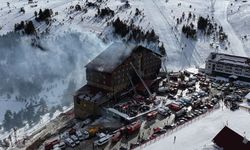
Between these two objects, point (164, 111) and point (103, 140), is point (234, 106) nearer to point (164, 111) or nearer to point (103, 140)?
point (164, 111)

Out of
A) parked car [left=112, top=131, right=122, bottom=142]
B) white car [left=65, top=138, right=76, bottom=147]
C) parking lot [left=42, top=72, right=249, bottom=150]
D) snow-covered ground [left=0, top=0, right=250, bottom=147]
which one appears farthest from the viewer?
snow-covered ground [left=0, top=0, right=250, bottom=147]

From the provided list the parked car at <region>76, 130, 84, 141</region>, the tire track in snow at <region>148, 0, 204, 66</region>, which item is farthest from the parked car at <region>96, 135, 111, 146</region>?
the tire track in snow at <region>148, 0, 204, 66</region>

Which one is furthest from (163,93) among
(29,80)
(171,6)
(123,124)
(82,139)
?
(171,6)

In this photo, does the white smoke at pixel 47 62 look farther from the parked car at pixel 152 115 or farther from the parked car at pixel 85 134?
the parked car at pixel 152 115

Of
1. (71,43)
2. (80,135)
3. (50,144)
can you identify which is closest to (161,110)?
(80,135)

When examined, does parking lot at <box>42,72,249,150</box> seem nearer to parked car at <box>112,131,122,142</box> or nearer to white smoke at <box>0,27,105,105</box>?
parked car at <box>112,131,122,142</box>
